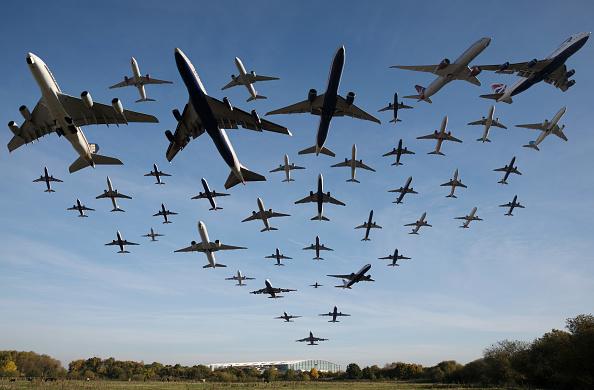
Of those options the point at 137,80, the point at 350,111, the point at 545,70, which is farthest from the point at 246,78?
the point at 545,70

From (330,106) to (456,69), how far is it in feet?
75.0

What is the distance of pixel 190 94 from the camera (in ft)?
120

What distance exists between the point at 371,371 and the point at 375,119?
140106 millimetres

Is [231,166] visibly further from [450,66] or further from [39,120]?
[450,66]

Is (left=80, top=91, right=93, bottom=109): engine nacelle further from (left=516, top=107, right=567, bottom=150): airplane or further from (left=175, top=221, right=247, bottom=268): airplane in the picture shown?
(left=516, top=107, right=567, bottom=150): airplane

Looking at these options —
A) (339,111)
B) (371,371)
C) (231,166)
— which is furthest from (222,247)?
(371,371)

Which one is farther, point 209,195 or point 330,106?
point 209,195

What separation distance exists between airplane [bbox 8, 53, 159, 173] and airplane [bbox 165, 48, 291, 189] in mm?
3964

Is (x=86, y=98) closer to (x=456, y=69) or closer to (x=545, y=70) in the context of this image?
(x=456, y=69)

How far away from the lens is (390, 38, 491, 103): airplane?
4888cm

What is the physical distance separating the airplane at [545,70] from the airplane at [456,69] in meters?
1.94

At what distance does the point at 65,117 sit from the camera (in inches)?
1420

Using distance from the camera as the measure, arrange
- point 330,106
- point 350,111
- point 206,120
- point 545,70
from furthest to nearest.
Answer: point 545,70 → point 350,111 → point 330,106 → point 206,120

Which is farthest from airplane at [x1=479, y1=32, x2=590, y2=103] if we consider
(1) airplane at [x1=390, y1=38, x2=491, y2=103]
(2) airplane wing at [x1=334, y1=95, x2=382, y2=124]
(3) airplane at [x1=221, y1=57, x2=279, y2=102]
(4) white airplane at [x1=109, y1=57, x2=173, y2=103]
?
(4) white airplane at [x1=109, y1=57, x2=173, y2=103]
